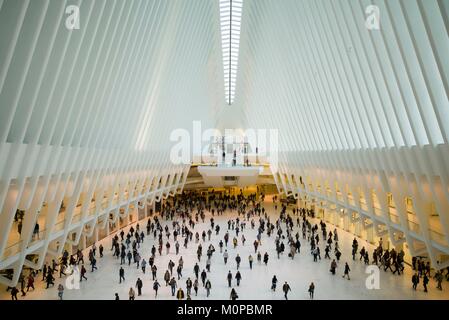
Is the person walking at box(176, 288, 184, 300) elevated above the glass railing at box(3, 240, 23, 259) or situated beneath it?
situated beneath

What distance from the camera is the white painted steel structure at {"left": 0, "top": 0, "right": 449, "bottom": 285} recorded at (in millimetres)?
7266

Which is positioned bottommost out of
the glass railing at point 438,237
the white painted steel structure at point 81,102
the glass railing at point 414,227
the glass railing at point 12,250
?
the glass railing at point 12,250

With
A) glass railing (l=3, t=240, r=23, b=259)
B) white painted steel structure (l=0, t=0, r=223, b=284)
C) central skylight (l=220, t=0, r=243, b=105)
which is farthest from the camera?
central skylight (l=220, t=0, r=243, b=105)

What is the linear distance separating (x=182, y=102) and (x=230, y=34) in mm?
7343

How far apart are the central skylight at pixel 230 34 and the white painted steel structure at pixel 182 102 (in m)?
0.85

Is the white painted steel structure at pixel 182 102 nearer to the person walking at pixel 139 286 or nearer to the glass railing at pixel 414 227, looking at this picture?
the glass railing at pixel 414 227

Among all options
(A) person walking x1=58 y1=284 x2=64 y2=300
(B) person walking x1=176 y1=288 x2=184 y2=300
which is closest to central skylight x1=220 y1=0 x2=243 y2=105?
(B) person walking x1=176 y1=288 x2=184 y2=300

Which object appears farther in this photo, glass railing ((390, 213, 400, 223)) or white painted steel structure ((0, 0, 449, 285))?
glass railing ((390, 213, 400, 223))

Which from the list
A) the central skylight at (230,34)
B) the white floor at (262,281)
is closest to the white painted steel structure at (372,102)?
the central skylight at (230,34)

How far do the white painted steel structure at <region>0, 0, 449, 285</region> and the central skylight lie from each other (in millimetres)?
847

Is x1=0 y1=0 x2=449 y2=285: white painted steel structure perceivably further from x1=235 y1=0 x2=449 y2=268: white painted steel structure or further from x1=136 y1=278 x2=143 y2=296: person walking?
x1=136 y1=278 x2=143 y2=296: person walking

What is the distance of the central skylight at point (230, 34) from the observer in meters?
22.8

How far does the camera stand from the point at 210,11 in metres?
22.0

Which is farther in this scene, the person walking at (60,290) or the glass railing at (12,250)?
the person walking at (60,290)
